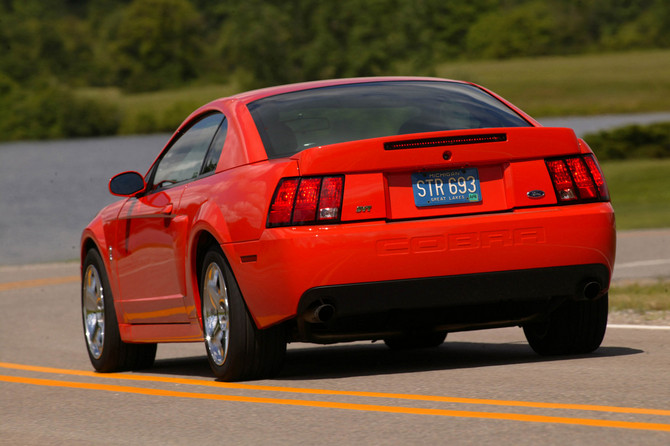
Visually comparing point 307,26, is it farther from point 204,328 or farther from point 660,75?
point 204,328

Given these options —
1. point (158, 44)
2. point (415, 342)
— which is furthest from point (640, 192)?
point (158, 44)

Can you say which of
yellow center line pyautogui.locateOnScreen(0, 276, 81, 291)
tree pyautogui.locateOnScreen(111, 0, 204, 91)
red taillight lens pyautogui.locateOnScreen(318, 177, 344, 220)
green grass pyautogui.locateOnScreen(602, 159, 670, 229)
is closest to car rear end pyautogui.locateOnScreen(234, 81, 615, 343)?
red taillight lens pyautogui.locateOnScreen(318, 177, 344, 220)

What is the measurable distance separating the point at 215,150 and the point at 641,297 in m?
5.29

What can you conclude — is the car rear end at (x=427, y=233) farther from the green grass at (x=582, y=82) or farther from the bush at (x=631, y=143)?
the green grass at (x=582, y=82)

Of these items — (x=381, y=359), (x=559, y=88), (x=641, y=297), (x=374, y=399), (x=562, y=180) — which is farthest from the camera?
(x=559, y=88)

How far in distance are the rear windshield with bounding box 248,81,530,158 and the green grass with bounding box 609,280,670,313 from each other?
374 cm

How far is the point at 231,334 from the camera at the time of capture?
7.10 metres

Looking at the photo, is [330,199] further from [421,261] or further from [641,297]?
[641,297]

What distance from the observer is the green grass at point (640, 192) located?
26.8m

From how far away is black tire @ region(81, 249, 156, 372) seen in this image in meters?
8.85

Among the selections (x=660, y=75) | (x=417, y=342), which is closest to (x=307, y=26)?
(x=660, y=75)

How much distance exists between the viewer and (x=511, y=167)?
6.91 meters

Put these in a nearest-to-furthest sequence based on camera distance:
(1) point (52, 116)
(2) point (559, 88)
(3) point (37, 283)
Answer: (3) point (37, 283) < (1) point (52, 116) < (2) point (559, 88)

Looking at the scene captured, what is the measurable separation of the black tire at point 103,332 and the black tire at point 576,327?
2770 millimetres
